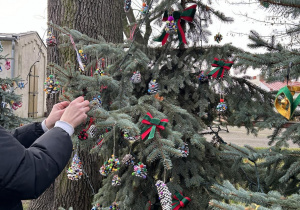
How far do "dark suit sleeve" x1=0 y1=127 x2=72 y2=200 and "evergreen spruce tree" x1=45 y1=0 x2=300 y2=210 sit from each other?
1.51 ft

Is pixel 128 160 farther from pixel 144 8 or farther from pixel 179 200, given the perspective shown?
pixel 144 8

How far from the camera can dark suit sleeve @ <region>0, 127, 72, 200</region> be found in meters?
1.28

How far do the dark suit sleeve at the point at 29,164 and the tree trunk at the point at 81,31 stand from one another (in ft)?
7.37

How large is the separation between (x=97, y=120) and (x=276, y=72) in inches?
48.0

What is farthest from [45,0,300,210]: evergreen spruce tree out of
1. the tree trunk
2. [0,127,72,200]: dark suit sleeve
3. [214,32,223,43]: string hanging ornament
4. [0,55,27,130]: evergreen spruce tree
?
[0,55,27,130]: evergreen spruce tree

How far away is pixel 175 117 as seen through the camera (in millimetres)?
2383

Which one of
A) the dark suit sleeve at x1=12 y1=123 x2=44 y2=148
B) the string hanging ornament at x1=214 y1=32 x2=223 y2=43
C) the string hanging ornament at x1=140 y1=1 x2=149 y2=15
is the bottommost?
the dark suit sleeve at x1=12 y1=123 x2=44 y2=148

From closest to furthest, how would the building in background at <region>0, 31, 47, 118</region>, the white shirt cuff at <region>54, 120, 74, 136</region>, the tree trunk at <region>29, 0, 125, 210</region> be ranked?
the white shirt cuff at <region>54, 120, 74, 136</region> < the tree trunk at <region>29, 0, 125, 210</region> < the building in background at <region>0, 31, 47, 118</region>

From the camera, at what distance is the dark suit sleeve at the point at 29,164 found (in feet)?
4.20

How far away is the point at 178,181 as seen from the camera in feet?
7.98

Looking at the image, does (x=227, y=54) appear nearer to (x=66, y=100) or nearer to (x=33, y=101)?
(x=66, y=100)

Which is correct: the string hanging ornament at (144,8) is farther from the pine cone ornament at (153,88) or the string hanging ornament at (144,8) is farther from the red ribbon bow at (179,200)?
the red ribbon bow at (179,200)

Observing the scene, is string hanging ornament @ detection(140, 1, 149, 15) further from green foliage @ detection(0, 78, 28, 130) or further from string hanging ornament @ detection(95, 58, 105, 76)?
green foliage @ detection(0, 78, 28, 130)

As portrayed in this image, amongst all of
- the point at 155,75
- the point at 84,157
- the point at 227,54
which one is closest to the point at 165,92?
the point at 155,75
